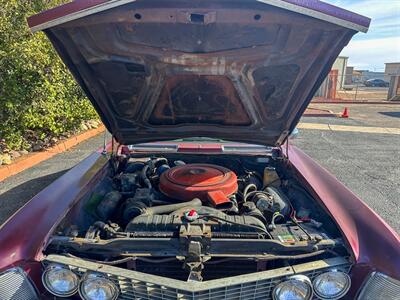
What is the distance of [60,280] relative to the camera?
1.58m

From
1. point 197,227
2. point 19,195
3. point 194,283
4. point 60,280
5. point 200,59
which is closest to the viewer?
point 194,283

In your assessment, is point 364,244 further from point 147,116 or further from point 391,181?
point 391,181

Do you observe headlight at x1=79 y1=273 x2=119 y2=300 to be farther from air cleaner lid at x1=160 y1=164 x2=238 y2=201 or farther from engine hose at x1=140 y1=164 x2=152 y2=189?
engine hose at x1=140 y1=164 x2=152 y2=189

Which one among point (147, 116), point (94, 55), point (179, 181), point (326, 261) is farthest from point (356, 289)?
point (94, 55)

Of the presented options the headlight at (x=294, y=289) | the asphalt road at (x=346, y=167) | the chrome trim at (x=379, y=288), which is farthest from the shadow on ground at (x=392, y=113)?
the headlight at (x=294, y=289)

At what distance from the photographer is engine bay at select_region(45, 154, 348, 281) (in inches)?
64.7

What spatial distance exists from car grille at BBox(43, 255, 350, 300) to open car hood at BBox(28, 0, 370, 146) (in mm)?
1206

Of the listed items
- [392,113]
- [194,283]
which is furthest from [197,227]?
[392,113]

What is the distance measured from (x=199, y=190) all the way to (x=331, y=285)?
0.96 metres

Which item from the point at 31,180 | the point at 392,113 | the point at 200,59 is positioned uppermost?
the point at 200,59

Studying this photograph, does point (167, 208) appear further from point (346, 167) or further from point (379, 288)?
point (346, 167)

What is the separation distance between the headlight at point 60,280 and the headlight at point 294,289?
3.28 feet

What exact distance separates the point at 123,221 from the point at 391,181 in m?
4.50

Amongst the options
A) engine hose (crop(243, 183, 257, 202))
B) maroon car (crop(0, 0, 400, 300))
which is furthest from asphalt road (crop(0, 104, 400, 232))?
engine hose (crop(243, 183, 257, 202))
